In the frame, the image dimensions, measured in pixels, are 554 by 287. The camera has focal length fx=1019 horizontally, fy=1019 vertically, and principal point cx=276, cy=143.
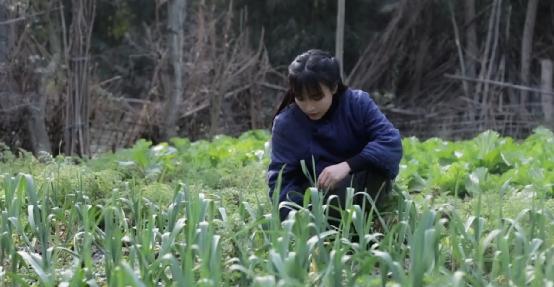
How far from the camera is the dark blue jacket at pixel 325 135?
146 inches

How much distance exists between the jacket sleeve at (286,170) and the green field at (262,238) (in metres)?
0.14

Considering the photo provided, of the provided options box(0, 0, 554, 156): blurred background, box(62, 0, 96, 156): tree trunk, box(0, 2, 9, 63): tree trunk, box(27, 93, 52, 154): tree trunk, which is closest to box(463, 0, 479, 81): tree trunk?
box(0, 0, 554, 156): blurred background

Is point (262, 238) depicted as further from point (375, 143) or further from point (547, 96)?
point (547, 96)

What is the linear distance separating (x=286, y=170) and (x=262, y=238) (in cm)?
55

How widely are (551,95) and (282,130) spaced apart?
865 cm

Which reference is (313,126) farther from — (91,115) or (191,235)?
(91,115)

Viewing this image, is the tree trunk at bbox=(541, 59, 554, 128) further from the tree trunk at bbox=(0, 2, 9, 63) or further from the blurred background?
the tree trunk at bbox=(0, 2, 9, 63)

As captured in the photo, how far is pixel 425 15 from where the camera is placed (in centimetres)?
1374

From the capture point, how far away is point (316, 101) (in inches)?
139

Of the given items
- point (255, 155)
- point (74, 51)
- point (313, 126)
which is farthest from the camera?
point (74, 51)

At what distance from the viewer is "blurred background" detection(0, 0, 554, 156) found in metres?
7.95

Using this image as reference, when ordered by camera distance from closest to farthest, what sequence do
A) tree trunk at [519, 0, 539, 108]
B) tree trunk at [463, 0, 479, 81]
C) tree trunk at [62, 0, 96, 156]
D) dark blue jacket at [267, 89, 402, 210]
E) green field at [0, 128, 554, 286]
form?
1. green field at [0, 128, 554, 286]
2. dark blue jacket at [267, 89, 402, 210]
3. tree trunk at [62, 0, 96, 156]
4. tree trunk at [519, 0, 539, 108]
5. tree trunk at [463, 0, 479, 81]

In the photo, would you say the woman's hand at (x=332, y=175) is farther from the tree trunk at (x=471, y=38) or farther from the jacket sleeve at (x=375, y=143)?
A: the tree trunk at (x=471, y=38)

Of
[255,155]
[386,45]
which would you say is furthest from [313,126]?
[386,45]
